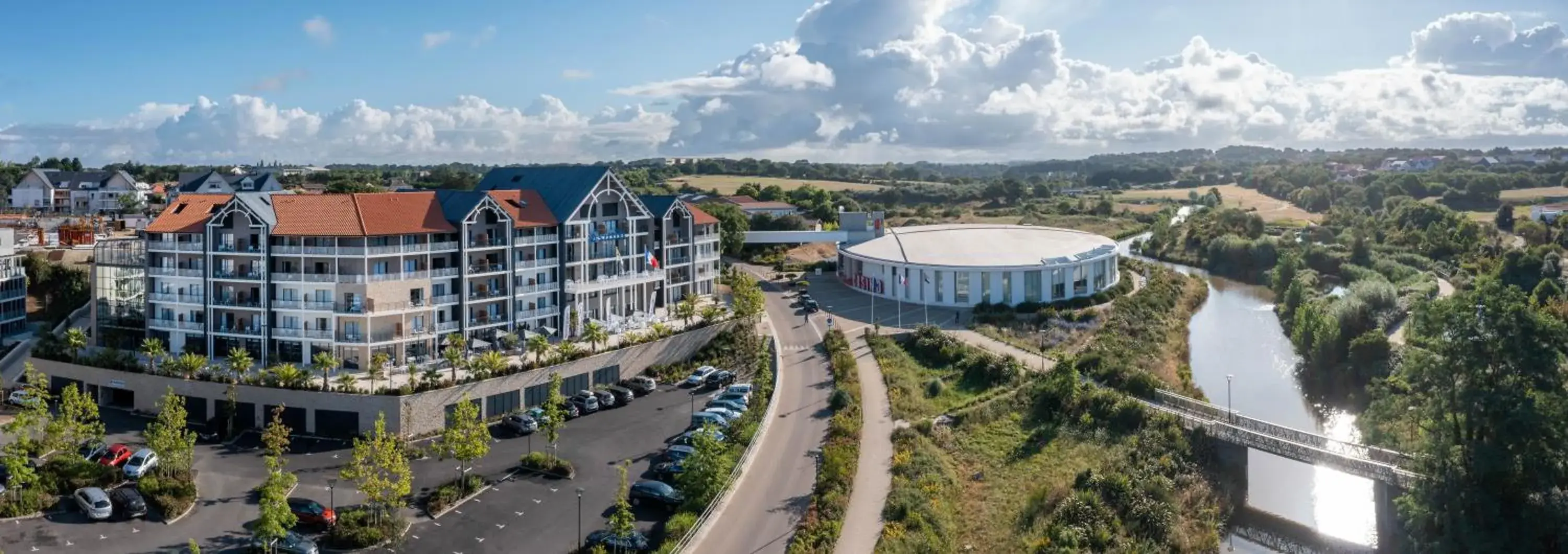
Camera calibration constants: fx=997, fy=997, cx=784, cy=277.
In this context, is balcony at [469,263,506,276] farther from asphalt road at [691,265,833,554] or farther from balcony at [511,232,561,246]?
asphalt road at [691,265,833,554]

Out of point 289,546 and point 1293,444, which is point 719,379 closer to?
point 289,546

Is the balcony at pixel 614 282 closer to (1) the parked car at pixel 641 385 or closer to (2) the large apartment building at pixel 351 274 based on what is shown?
(2) the large apartment building at pixel 351 274

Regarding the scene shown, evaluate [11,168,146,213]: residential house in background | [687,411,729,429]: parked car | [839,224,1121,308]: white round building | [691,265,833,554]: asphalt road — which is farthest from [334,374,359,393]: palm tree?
[11,168,146,213]: residential house in background

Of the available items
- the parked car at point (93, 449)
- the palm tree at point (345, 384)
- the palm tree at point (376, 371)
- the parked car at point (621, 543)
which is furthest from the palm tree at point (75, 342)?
the parked car at point (621, 543)

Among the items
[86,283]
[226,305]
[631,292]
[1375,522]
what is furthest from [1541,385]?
[86,283]

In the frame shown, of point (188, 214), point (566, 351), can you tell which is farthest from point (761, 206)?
point (188, 214)

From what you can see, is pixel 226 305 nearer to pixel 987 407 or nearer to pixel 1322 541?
pixel 987 407

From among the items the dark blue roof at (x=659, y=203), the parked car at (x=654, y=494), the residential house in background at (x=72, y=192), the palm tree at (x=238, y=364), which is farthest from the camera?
the residential house in background at (x=72, y=192)
